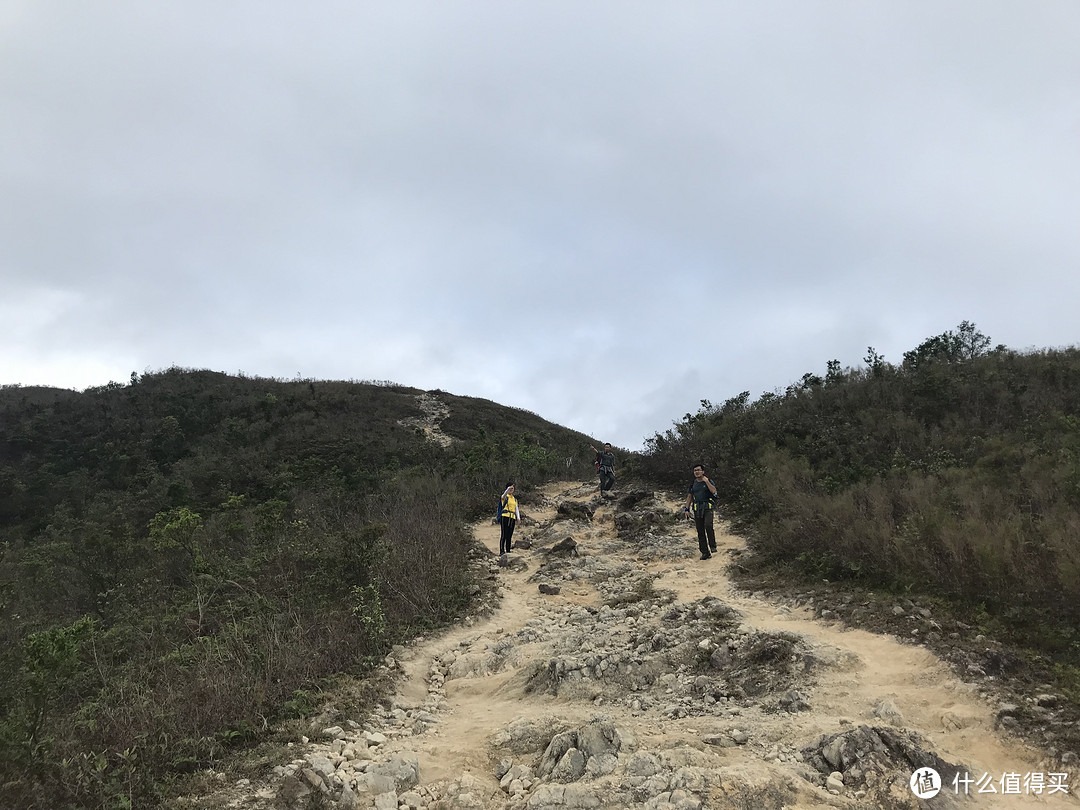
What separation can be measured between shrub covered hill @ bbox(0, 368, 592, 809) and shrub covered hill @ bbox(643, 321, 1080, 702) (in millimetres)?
Result: 5122

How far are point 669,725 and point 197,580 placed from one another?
6544mm

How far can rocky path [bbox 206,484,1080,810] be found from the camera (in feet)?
11.3

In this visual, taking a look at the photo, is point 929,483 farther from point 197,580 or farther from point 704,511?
point 197,580

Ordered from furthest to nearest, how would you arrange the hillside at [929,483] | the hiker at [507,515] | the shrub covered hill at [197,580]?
the hiker at [507,515] < the hillside at [929,483] < the shrub covered hill at [197,580]

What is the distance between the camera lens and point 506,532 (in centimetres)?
1100

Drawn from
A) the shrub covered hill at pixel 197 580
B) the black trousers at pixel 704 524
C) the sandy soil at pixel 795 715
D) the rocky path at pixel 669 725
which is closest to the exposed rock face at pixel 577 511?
the shrub covered hill at pixel 197 580

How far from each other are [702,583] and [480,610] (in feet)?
10.3

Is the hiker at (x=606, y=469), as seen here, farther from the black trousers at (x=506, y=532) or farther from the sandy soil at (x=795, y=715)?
the sandy soil at (x=795, y=715)

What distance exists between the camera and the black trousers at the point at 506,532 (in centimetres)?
1090
